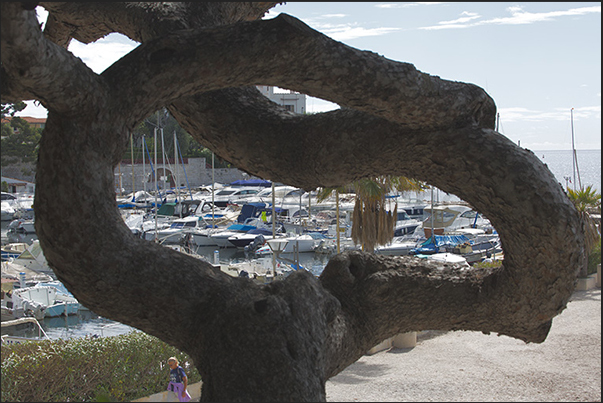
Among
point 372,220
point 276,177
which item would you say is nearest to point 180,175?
point 372,220

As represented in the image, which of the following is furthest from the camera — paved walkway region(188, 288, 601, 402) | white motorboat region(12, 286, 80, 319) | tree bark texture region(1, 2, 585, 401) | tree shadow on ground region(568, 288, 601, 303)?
white motorboat region(12, 286, 80, 319)

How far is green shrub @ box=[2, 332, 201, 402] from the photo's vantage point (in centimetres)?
855

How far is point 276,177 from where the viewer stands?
4.18 meters

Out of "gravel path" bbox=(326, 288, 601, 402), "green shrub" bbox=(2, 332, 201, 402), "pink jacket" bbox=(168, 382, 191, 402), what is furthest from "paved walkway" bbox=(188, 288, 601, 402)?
"green shrub" bbox=(2, 332, 201, 402)

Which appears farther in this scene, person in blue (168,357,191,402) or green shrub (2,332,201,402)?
green shrub (2,332,201,402)

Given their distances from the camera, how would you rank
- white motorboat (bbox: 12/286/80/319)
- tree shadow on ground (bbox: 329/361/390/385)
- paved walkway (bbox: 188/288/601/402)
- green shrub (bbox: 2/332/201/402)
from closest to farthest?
green shrub (bbox: 2/332/201/402), paved walkway (bbox: 188/288/601/402), tree shadow on ground (bbox: 329/361/390/385), white motorboat (bbox: 12/286/80/319)

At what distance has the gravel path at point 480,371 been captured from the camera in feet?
28.8

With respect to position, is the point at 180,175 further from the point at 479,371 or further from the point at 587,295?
the point at 479,371

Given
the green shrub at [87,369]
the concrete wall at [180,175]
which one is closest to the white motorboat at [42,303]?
the green shrub at [87,369]

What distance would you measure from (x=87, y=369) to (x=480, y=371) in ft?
20.0

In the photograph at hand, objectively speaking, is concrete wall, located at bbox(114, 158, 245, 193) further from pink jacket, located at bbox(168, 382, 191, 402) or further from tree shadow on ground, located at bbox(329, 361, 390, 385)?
pink jacket, located at bbox(168, 382, 191, 402)

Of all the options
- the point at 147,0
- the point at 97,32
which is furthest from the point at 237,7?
the point at 97,32

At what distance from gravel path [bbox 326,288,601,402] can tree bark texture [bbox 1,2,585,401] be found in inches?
200

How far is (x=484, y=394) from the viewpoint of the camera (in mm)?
8727
